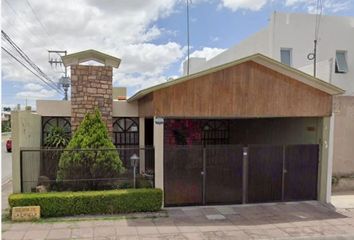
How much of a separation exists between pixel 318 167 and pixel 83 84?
8.75m

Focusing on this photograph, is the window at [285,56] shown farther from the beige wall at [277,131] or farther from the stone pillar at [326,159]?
the stone pillar at [326,159]

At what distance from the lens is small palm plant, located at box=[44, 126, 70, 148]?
11.4 m

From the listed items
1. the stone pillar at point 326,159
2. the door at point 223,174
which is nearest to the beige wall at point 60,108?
the door at point 223,174

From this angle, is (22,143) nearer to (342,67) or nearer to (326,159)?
(326,159)

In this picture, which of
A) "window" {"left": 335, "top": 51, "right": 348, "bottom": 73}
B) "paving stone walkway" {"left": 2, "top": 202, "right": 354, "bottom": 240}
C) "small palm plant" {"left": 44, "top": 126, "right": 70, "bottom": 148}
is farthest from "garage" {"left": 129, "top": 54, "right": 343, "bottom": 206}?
"window" {"left": 335, "top": 51, "right": 348, "bottom": 73}

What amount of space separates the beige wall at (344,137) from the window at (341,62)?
243 inches

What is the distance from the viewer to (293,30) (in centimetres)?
1706

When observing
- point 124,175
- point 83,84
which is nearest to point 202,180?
point 124,175

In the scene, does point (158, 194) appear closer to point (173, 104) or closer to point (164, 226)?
point (164, 226)

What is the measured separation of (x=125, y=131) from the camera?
12500 millimetres

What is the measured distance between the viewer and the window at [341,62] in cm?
1732

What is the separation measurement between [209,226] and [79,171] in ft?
13.2

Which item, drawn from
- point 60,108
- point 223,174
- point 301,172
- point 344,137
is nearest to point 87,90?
point 60,108

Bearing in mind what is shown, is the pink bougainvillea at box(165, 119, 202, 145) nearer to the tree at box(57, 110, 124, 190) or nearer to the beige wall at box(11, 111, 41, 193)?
the tree at box(57, 110, 124, 190)
